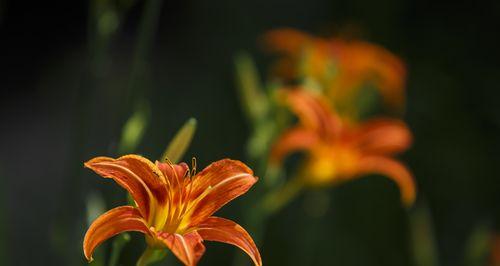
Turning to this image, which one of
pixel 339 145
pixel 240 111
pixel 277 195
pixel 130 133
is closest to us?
pixel 130 133

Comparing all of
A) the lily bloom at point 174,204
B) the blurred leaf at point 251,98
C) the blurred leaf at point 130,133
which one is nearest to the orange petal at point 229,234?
the lily bloom at point 174,204

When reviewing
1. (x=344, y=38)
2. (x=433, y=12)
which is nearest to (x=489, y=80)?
(x=433, y=12)

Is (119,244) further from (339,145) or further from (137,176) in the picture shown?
(339,145)

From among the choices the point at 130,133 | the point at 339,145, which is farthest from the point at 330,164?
the point at 130,133

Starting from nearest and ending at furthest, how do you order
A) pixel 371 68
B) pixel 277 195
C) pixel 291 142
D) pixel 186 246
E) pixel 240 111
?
pixel 186 246, pixel 291 142, pixel 277 195, pixel 371 68, pixel 240 111

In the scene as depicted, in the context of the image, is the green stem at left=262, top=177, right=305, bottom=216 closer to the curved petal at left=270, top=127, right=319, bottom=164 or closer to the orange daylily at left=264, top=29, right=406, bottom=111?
the curved petal at left=270, top=127, right=319, bottom=164

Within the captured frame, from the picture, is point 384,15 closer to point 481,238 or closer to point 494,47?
point 494,47

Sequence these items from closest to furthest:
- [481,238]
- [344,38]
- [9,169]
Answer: [481,238]
[344,38]
[9,169]
